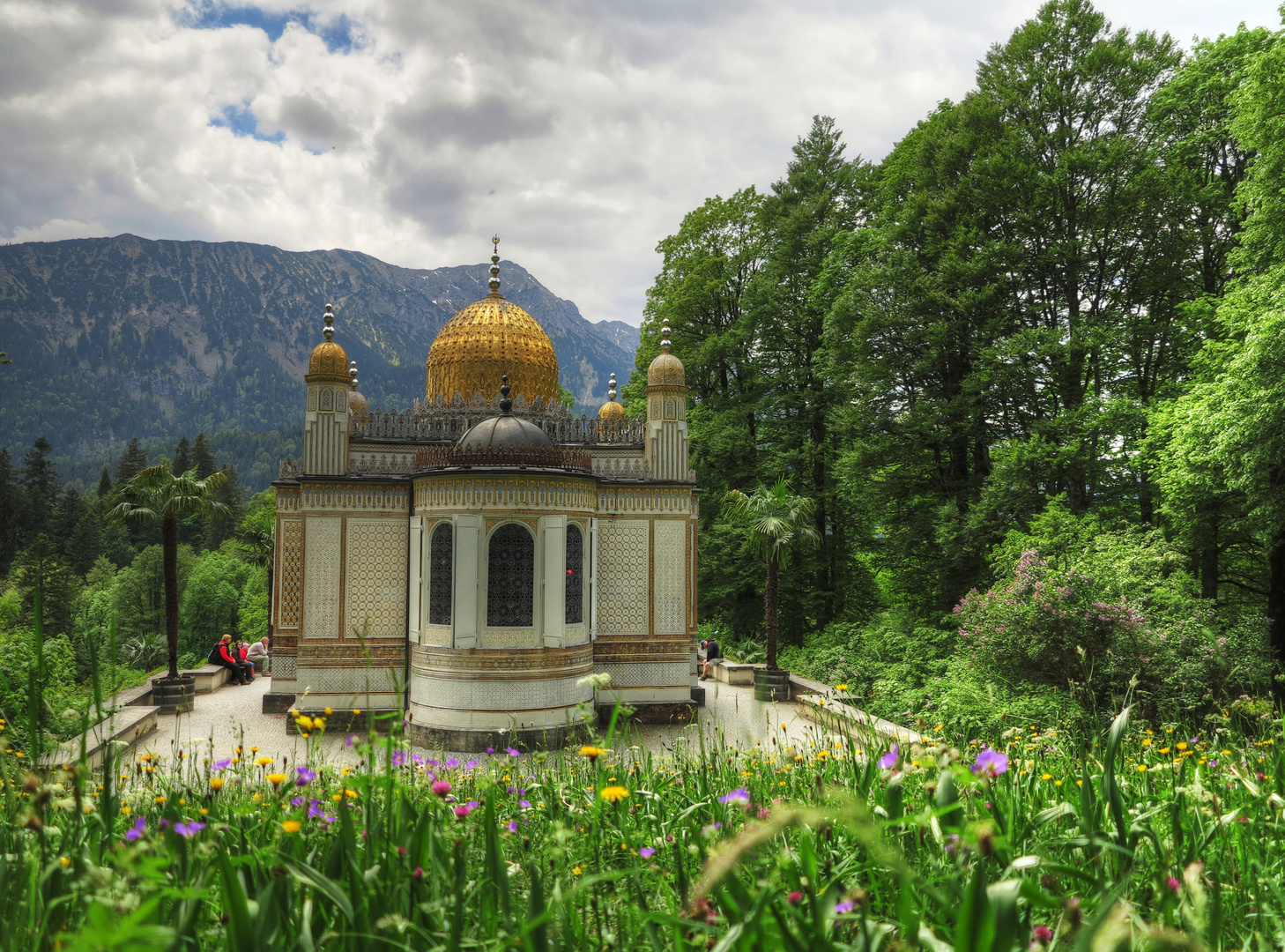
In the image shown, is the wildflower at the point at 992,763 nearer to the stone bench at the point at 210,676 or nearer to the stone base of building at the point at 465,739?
the stone base of building at the point at 465,739

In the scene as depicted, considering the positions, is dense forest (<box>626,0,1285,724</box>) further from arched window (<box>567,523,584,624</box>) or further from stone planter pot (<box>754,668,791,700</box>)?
arched window (<box>567,523,584,624</box>)

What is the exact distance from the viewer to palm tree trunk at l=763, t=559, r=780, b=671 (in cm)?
1784

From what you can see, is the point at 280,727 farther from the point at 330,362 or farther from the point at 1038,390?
the point at 1038,390

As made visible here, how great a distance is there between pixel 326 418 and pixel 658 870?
14315 mm

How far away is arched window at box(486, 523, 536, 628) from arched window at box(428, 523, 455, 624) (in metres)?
0.86

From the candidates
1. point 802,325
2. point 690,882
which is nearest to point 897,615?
point 802,325

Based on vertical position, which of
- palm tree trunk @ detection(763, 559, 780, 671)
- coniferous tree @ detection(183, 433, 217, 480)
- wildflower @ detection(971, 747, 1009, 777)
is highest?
coniferous tree @ detection(183, 433, 217, 480)

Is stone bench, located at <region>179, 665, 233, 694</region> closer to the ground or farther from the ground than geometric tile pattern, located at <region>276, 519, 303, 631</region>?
closer to the ground

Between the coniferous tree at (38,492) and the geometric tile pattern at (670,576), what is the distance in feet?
194

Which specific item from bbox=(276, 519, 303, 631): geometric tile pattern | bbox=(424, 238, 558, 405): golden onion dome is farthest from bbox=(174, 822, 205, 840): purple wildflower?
bbox=(424, 238, 558, 405): golden onion dome

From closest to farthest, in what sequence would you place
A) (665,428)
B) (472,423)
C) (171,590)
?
(665,428)
(472,423)
(171,590)

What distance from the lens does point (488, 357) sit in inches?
661

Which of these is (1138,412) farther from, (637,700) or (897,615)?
(637,700)

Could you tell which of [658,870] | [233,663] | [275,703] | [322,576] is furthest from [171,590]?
[658,870]
